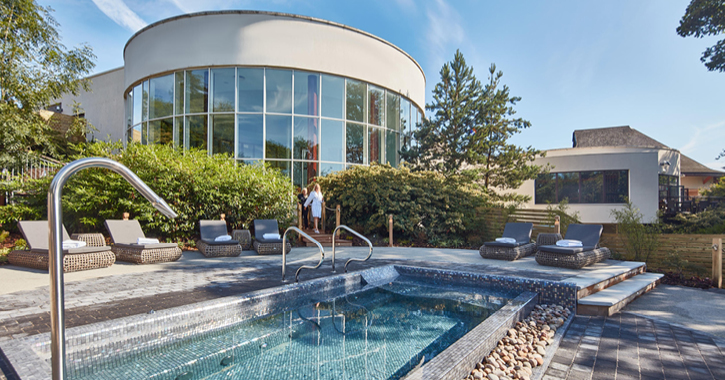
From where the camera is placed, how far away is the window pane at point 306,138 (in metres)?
13.4

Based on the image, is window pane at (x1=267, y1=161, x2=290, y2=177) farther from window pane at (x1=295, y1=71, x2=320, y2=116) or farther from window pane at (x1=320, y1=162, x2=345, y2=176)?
window pane at (x1=295, y1=71, x2=320, y2=116)

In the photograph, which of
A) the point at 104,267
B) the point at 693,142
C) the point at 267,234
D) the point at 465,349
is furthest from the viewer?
the point at 693,142

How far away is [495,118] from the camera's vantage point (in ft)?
49.9

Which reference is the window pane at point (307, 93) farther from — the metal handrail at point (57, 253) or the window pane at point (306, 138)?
the metal handrail at point (57, 253)

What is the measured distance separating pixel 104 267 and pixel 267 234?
3.32 m

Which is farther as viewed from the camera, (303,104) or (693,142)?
(693,142)

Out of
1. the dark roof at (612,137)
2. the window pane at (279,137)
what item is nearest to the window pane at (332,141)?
the window pane at (279,137)

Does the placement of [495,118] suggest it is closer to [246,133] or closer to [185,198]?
[246,133]

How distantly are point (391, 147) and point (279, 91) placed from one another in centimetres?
534

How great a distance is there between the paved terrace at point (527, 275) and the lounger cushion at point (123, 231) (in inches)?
27.5

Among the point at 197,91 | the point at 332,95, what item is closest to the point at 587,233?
the point at 332,95

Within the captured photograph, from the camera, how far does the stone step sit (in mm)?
4598

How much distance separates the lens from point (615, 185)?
55.8 feet

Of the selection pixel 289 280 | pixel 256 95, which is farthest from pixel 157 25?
pixel 289 280
